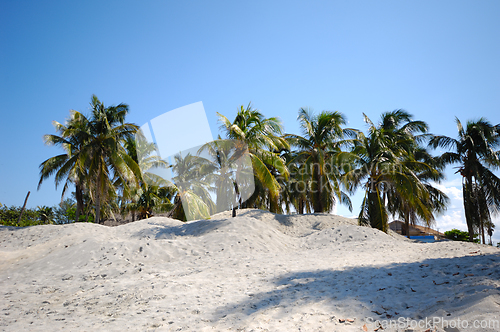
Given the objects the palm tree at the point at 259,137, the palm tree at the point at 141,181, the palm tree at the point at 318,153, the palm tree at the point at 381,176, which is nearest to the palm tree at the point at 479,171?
the palm tree at the point at 381,176

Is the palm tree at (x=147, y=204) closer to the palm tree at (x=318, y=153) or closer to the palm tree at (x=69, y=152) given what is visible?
the palm tree at (x=69, y=152)

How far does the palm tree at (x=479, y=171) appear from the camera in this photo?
1650 cm

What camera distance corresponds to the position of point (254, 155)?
43.4ft

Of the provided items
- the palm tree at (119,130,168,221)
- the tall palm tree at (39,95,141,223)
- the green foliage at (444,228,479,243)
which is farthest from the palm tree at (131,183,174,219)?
the green foliage at (444,228,479,243)

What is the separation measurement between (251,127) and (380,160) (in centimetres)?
672

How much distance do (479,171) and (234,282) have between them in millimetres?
18764

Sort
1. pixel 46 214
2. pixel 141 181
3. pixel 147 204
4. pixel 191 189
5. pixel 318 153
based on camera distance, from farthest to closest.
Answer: pixel 46 214 → pixel 191 189 → pixel 147 204 → pixel 141 181 → pixel 318 153

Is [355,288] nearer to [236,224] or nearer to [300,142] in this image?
[236,224]

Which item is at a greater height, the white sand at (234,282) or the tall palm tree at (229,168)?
the tall palm tree at (229,168)

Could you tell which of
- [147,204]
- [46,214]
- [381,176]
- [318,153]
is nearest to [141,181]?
[147,204]

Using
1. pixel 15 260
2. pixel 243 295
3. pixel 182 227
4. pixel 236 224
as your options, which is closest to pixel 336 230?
pixel 236 224

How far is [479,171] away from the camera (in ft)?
55.2

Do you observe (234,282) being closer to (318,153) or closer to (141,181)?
(318,153)

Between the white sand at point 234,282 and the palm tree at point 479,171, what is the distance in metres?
11.3
